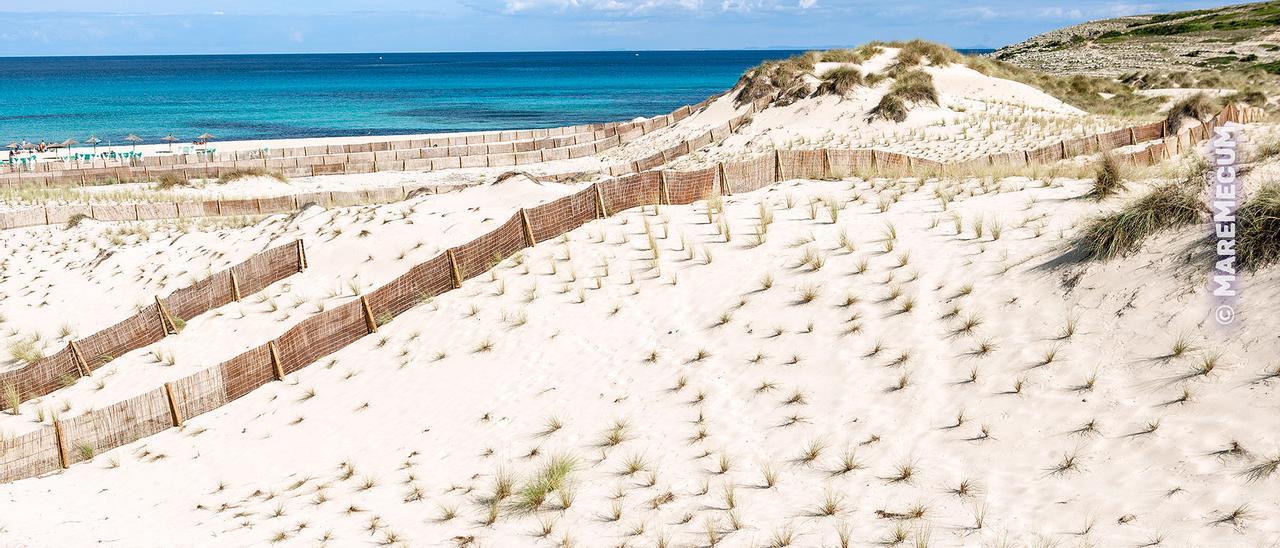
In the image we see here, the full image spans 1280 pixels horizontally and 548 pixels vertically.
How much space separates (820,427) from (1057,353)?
7.77ft

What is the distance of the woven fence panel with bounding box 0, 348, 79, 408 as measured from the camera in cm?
1421

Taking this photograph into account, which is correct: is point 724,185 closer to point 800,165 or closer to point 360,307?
point 800,165

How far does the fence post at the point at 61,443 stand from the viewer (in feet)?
36.2

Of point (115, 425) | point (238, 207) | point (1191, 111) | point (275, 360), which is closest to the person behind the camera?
point (115, 425)

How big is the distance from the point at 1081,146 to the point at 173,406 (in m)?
19.4

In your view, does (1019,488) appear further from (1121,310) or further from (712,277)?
(712,277)

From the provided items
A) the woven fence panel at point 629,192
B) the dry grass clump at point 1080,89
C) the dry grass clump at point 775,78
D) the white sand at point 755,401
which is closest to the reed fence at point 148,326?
the white sand at point 755,401

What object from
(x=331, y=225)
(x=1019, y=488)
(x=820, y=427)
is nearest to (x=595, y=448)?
(x=820, y=427)

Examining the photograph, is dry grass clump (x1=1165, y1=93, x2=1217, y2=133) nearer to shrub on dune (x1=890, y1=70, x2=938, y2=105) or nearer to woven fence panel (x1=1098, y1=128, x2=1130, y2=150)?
woven fence panel (x1=1098, y1=128, x2=1130, y2=150)

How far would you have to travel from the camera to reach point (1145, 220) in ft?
33.5

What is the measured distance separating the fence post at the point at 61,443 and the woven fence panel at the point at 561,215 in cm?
708

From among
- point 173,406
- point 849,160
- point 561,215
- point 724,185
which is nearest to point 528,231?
point 561,215

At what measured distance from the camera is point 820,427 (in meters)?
9.03

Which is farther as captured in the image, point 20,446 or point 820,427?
point 20,446
